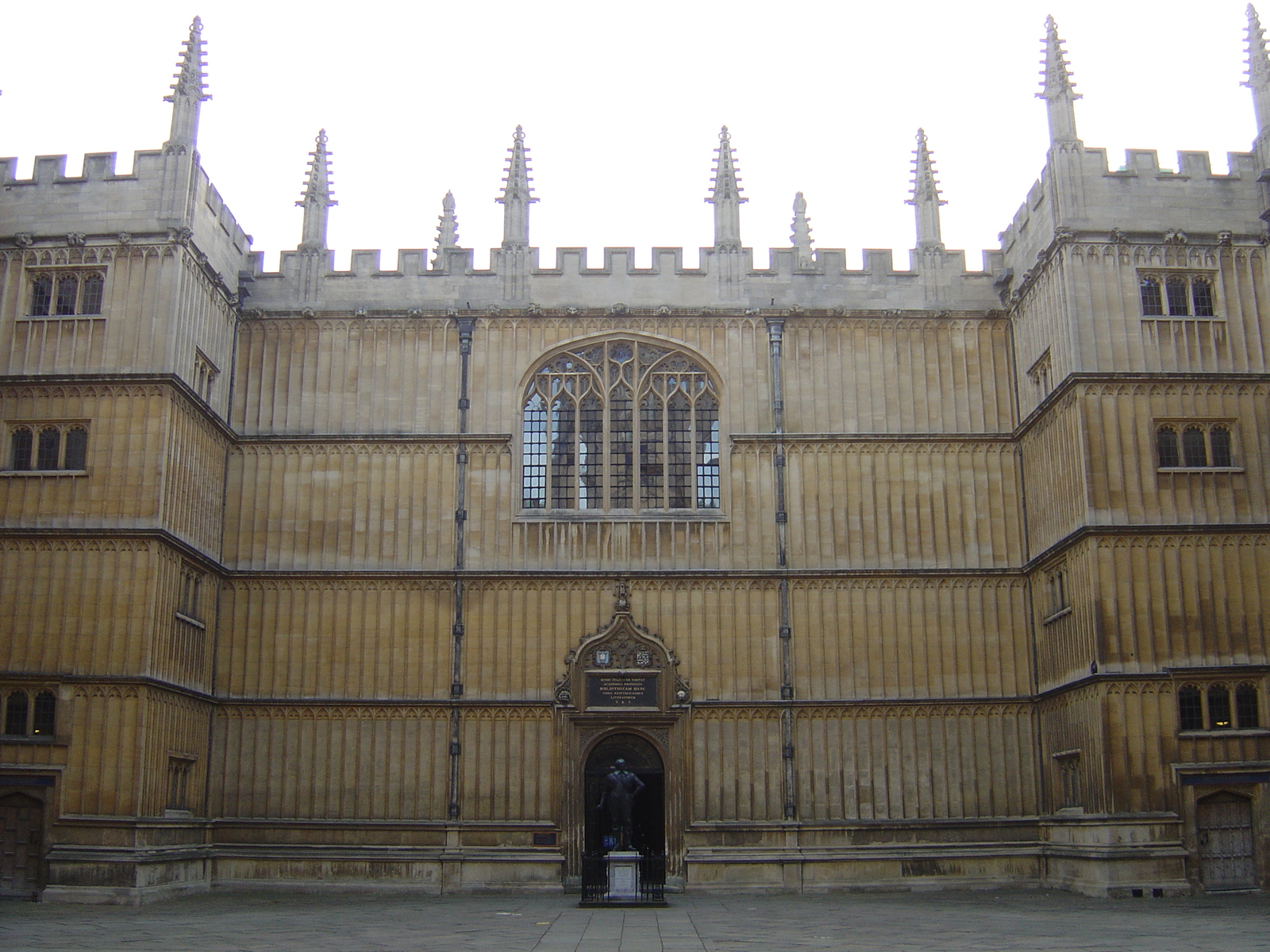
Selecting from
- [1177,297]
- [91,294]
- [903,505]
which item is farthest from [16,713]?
[1177,297]

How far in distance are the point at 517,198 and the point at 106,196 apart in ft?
29.7

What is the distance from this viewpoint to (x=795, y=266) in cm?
3105

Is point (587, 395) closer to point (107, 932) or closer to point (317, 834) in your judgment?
point (317, 834)

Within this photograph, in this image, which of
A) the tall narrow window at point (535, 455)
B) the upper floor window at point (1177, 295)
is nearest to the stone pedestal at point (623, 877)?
the tall narrow window at point (535, 455)

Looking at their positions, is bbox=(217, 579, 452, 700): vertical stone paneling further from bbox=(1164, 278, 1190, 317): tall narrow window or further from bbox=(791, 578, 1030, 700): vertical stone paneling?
bbox=(1164, 278, 1190, 317): tall narrow window

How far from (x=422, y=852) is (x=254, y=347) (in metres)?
12.0

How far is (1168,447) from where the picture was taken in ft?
86.2

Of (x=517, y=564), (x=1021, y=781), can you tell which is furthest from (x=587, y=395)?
(x=1021, y=781)

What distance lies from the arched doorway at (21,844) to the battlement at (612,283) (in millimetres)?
12007

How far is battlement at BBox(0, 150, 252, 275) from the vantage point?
27125mm

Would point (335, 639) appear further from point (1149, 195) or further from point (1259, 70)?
point (1259, 70)

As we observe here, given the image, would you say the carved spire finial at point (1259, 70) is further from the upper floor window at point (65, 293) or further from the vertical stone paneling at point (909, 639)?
the upper floor window at point (65, 293)

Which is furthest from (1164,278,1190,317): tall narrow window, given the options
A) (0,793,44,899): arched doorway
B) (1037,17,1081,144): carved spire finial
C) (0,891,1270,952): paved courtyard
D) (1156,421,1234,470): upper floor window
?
(0,793,44,899): arched doorway

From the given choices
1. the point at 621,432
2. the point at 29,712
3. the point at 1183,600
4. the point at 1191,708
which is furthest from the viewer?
the point at 621,432
